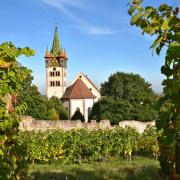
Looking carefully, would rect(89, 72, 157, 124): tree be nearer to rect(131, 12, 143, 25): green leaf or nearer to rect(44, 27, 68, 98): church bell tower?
rect(44, 27, 68, 98): church bell tower

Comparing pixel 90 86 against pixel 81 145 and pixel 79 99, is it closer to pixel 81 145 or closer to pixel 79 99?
pixel 79 99

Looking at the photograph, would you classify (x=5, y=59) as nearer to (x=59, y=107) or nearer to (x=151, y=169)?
(x=151, y=169)

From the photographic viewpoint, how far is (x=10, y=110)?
5125mm

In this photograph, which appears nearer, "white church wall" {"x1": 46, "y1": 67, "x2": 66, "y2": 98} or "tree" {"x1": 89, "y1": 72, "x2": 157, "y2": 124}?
"tree" {"x1": 89, "y1": 72, "x2": 157, "y2": 124}

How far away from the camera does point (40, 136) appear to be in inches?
701

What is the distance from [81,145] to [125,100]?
32.1 m

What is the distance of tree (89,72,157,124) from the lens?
4719 centimetres

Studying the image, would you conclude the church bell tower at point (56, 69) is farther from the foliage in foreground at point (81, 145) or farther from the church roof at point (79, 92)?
the foliage in foreground at point (81, 145)

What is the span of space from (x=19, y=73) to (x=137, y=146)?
14.1 m

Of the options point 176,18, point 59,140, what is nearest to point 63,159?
point 59,140

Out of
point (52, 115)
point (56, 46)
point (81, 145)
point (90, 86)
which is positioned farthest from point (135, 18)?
point (56, 46)

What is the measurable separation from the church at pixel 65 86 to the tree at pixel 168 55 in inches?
2462

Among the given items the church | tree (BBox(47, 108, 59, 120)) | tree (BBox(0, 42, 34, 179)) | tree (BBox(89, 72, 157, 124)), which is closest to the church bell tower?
the church

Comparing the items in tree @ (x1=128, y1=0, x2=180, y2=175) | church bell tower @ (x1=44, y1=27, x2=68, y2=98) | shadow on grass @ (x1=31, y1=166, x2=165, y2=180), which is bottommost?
shadow on grass @ (x1=31, y1=166, x2=165, y2=180)
